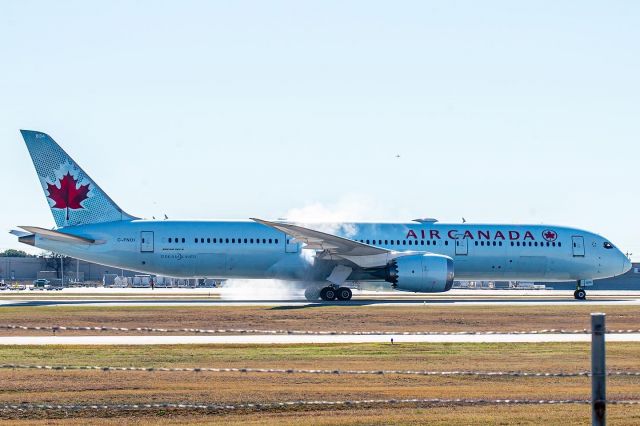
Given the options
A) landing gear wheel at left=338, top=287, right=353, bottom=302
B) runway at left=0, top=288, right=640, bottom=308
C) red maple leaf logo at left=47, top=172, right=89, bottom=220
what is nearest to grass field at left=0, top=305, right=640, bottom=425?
runway at left=0, top=288, right=640, bottom=308

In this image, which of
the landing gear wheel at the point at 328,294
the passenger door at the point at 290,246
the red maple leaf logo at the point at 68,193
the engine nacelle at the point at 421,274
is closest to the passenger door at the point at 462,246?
the engine nacelle at the point at 421,274

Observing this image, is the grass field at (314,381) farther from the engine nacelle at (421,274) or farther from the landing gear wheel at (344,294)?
the landing gear wheel at (344,294)

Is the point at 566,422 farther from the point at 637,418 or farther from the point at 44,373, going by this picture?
the point at 44,373

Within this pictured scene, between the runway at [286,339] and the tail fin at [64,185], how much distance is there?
71.2 feet

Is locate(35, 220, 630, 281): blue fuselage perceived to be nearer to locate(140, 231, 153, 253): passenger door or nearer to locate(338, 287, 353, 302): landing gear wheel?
locate(140, 231, 153, 253): passenger door

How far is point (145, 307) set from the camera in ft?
128

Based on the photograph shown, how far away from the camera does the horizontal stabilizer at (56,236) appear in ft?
145

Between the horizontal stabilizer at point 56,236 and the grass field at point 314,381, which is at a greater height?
the horizontal stabilizer at point 56,236

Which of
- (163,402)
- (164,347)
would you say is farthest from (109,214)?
(163,402)

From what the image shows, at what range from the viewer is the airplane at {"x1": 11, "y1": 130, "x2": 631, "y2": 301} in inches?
1809

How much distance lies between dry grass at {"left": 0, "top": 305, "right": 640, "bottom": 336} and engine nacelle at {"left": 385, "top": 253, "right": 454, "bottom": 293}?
15.9 feet

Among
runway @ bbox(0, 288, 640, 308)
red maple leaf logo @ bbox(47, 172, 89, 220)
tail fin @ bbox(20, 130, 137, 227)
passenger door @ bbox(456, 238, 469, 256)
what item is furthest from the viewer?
passenger door @ bbox(456, 238, 469, 256)

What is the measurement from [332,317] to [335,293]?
1222 cm

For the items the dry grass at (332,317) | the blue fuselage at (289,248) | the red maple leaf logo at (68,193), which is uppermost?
the red maple leaf logo at (68,193)
